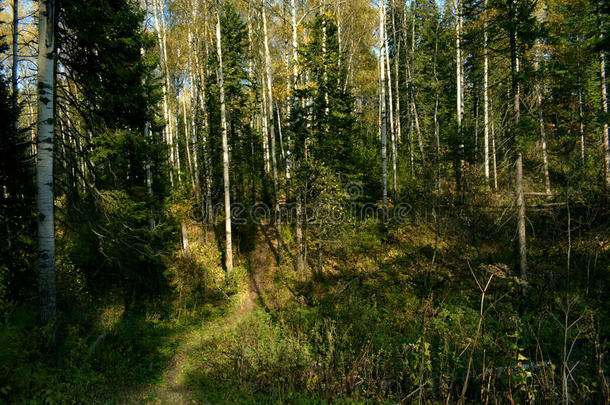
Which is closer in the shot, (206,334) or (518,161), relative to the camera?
(518,161)

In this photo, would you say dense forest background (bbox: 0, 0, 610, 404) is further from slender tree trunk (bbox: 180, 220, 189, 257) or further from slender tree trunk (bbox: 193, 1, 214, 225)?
slender tree trunk (bbox: 180, 220, 189, 257)

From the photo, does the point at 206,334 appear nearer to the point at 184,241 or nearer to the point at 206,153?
the point at 184,241

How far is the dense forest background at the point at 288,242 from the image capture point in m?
5.84

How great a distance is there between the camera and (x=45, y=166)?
19.4ft

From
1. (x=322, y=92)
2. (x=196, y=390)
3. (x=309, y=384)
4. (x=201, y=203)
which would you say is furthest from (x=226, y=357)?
(x=201, y=203)

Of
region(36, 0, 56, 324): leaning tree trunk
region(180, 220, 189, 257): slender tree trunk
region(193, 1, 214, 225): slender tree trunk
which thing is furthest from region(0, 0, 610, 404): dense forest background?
region(180, 220, 189, 257): slender tree trunk

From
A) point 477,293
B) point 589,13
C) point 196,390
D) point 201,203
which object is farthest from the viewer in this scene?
point 201,203

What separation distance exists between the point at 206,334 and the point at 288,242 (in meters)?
6.65

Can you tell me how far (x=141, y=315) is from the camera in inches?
430

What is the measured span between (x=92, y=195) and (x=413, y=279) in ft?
37.7

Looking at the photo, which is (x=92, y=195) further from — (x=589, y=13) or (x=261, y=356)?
(x=589, y=13)

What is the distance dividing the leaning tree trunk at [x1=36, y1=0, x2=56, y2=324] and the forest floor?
2.94 m

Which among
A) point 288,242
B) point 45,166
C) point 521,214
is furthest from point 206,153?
point 521,214

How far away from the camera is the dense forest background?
584cm
